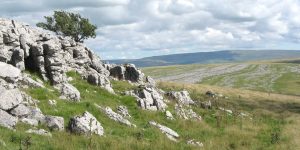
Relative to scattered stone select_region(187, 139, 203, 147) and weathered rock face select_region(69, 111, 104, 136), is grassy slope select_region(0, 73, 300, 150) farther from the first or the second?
weathered rock face select_region(69, 111, 104, 136)

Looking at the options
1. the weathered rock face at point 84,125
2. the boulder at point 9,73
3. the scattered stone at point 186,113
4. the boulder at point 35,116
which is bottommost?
the scattered stone at point 186,113

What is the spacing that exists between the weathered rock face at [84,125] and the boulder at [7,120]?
313cm

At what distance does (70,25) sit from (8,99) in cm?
6431

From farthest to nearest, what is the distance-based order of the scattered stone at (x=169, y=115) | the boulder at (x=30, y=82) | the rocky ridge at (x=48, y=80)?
the scattered stone at (x=169, y=115) → the boulder at (x=30, y=82) → the rocky ridge at (x=48, y=80)

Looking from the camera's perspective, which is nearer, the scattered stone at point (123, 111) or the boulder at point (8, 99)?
the boulder at point (8, 99)

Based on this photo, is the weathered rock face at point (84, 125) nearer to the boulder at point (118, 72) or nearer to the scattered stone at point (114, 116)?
the scattered stone at point (114, 116)

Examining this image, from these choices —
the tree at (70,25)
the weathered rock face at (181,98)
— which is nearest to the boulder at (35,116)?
the weathered rock face at (181,98)

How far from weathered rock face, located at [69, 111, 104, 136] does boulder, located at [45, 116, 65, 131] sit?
1.83 ft

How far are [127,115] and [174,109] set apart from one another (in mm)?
8040

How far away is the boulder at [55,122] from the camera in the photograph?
79.7 ft

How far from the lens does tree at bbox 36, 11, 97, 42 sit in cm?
8669

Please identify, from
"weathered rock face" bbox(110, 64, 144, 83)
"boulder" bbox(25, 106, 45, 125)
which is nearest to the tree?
"weathered rock face" bbox(110, 64, 144, 83)

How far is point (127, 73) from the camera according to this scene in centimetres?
5481

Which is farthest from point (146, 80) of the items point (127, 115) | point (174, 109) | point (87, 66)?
point (127, 115)
